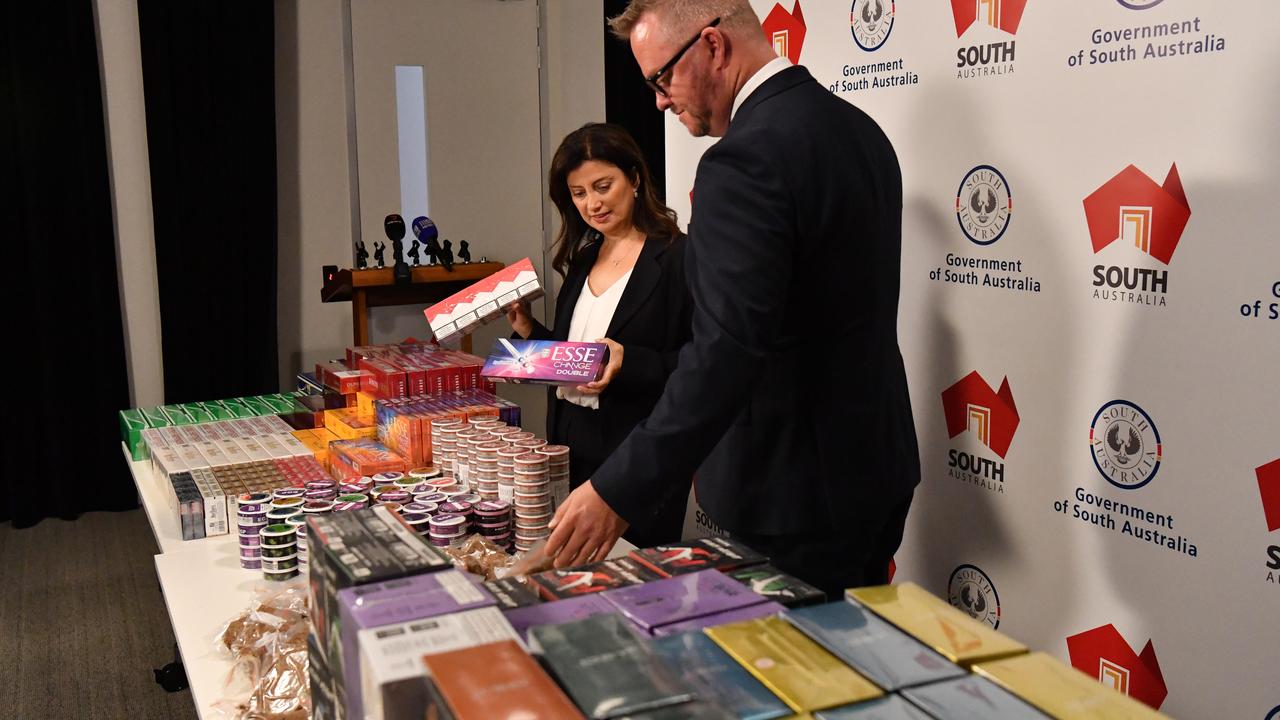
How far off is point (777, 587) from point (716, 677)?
26cm

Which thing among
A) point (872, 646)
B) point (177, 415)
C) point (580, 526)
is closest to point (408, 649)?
point (872, 646)

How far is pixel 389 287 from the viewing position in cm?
512

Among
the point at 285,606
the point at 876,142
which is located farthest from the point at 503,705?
the point at 876,142

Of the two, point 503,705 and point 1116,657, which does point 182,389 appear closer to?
point 1116,657

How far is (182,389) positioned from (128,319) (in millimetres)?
450

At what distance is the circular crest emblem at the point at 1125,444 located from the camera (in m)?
1.86

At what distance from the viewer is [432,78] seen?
19.2ft

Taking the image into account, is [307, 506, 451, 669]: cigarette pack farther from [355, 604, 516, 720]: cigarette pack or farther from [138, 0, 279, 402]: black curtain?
[138, 0, 279, 402]: black curtain

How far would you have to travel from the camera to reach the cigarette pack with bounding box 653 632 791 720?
34.7 inches

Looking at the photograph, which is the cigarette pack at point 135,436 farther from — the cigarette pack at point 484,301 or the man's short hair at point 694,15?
the man's short hair at point 694,15

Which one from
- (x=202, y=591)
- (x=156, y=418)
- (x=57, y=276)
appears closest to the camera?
(x=202, y=591)

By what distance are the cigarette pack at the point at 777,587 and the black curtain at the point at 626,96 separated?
207 inches

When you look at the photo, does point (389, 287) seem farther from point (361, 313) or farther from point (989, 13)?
point (989, 13)

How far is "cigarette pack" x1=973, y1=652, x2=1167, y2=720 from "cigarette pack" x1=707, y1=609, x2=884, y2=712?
13 cm
